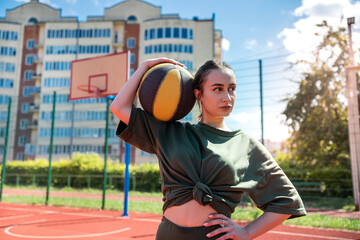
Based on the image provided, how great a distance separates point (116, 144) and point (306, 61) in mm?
25662

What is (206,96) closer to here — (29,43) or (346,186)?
(346,186)

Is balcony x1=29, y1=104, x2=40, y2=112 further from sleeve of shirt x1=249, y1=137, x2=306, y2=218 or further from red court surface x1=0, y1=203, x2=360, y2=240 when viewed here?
sleeve of shirt x1=249, y1=137, x2=306, y2=218

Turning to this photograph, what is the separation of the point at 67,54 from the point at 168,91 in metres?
38.0

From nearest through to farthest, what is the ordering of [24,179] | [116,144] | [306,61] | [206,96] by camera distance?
[206,96] → [306,61] → [24,179] → [116,144]

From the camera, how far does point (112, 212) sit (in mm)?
8773

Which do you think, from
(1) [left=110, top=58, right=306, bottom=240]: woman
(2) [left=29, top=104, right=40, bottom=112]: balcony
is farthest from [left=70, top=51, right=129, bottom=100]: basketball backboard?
(2) [left=29, top=104, right=40, bottom=112]: balcony

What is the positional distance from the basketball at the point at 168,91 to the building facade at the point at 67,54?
30.5 m

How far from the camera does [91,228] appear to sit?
21.3ft

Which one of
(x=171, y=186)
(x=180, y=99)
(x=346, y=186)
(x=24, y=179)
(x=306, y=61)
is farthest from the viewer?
(x=24, y=179)

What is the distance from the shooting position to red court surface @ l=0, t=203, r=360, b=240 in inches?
226

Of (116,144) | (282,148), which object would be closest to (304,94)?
(282,148)

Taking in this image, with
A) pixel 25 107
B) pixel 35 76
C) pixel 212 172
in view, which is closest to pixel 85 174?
pixel 212 172

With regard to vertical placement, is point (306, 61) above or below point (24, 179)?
above

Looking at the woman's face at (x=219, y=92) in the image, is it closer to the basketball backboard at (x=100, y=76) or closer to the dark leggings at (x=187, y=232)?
the dark leggings at (x=187, y=232)
